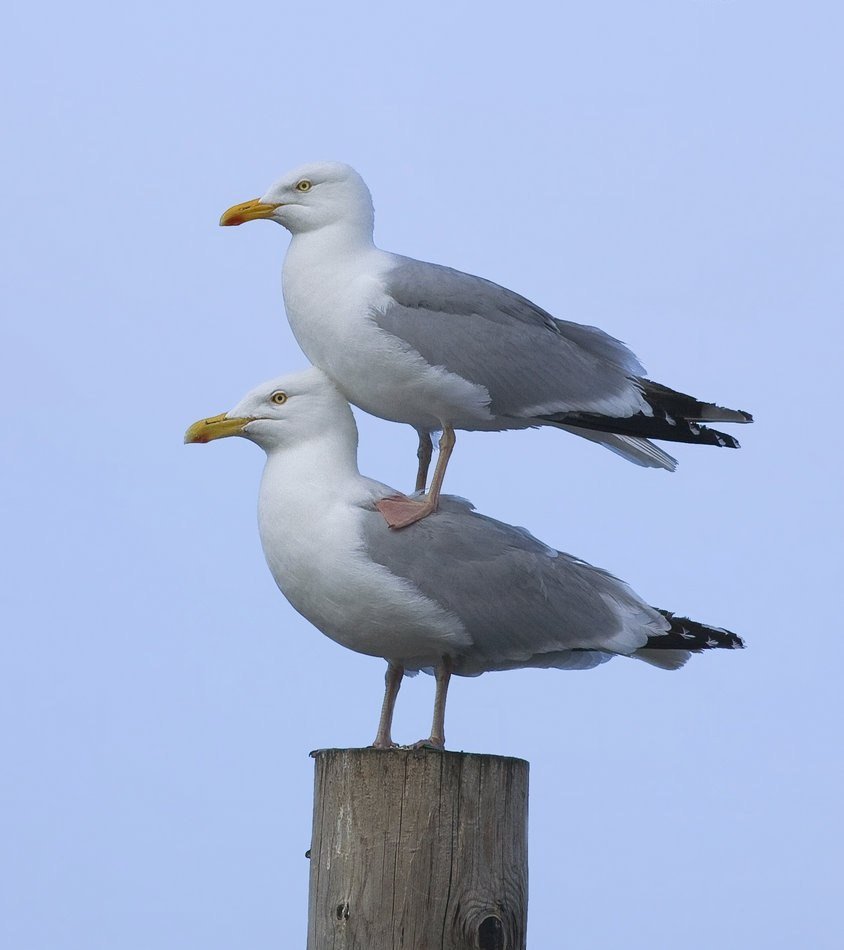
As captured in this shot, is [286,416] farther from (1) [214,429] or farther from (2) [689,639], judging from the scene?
(2) [689,639]

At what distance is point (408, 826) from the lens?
14.3 feet

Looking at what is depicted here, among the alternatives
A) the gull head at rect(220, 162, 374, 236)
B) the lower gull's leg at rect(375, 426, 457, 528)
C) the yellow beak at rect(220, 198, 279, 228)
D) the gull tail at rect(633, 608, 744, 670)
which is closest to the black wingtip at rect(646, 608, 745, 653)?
the gull tail at rect(633, 608, 744, 670)

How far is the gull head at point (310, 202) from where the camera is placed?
5.66 metres

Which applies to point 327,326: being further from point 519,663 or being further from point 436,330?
point 519,663

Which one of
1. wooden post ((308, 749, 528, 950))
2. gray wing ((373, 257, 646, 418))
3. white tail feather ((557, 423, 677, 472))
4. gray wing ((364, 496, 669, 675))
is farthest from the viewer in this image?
white tail feather ((557, 423, 677, 472))

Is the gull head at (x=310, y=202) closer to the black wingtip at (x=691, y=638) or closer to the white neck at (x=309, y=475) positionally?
the white neck at (x=309, y=475)

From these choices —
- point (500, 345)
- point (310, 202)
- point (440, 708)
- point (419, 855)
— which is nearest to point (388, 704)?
point (440, 708)

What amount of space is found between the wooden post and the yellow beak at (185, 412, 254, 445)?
54.9 inches

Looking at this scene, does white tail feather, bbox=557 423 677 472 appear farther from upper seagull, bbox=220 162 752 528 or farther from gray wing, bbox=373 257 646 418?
gray wing, bbox=373 257 646 418

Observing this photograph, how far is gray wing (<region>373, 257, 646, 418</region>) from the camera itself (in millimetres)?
5434

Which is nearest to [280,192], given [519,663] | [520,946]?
[519,663]

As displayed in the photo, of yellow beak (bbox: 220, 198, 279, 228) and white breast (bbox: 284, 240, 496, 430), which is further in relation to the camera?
yellow beak (bbox: 220, 198, 279, 228)

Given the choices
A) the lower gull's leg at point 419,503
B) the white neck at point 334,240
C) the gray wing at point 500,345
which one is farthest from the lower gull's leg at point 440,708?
the white neck at point 334,240

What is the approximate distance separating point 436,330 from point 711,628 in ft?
5.02
